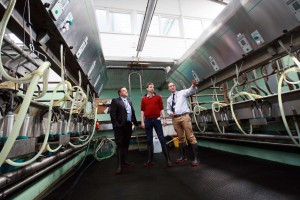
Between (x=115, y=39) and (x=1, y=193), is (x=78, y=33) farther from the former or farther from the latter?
(x=115, y=39)

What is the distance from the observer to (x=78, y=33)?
1.66 meters

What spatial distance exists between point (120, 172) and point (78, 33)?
1774 mm

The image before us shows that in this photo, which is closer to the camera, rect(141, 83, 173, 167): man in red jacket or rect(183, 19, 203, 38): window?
rect(141, 83, 173, 167): man in red jacket

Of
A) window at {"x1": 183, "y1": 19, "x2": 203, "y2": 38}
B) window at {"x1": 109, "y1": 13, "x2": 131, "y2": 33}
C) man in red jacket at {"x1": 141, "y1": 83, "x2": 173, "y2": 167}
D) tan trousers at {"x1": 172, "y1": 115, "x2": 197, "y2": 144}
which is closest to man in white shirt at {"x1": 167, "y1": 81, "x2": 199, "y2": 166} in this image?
tan trousers at {"x1": 172, "y1": 115, "x2": 197, "y2": 144}

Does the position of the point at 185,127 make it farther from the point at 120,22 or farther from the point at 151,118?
the point at 120,22

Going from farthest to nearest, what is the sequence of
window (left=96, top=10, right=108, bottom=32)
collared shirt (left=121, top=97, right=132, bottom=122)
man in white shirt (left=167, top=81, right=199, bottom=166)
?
window (left=96, top=10, right=108, bottom=32) < collared shirt (left=121, top=97, right=132, bottom=122) < man in white shirt (left=167, top=81, right=199, bottom=166)

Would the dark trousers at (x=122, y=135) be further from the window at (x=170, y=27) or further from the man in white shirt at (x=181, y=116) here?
the window at (x=170, y=27)

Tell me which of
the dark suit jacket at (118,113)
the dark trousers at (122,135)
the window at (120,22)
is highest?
the window at (120,22)

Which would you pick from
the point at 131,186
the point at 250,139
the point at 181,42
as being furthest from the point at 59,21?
the point at 181,42

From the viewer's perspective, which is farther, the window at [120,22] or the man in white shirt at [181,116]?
the window at [120,22]

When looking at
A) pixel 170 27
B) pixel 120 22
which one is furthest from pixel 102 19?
pixel 170 27

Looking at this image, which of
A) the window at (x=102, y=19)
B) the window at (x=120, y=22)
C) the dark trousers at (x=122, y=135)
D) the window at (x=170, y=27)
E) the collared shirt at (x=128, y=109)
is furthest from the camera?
the window at (x=170, y=27)

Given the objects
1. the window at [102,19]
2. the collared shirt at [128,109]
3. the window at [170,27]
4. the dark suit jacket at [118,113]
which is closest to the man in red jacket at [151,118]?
the collared shirt at [128,109]

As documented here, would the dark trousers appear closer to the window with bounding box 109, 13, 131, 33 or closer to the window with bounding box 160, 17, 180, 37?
the window with bounding box 109, 13, 131, 33
